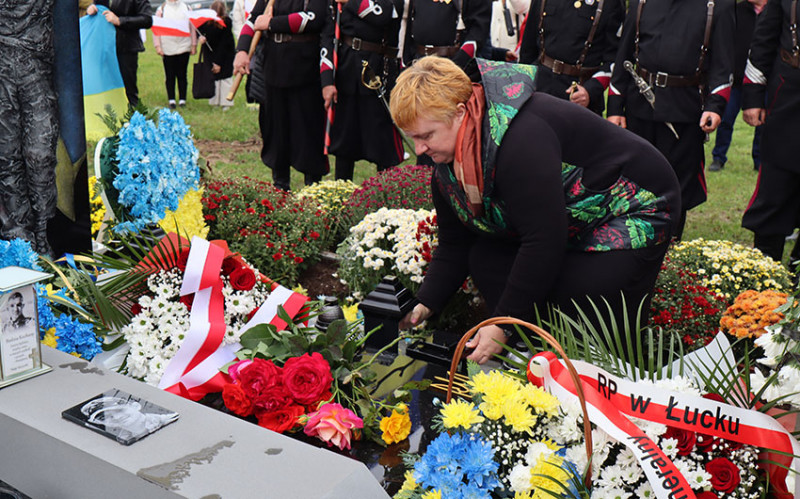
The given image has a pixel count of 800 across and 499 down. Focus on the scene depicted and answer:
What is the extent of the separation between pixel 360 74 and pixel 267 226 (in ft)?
5.60

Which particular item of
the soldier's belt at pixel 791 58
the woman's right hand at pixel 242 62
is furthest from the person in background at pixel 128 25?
the soldier's belt at pixel 791 58

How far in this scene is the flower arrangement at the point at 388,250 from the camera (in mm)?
3562

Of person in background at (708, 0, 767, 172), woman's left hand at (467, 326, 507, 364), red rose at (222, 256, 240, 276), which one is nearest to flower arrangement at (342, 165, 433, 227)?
red rose at (222, 256, 240, 276)

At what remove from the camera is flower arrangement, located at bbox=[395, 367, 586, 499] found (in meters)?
1.56

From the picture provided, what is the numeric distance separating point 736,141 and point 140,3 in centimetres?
693

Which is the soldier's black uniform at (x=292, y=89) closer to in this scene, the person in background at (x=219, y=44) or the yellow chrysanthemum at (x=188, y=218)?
the yellow chrysanthemum at (x=188, y=218)

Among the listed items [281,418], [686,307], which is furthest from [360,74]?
[281,418]

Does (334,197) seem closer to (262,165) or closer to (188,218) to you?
(188,218)

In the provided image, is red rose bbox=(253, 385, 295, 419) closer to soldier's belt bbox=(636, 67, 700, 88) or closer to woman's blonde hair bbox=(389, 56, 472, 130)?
woman's blonde hair bbox=(389, 56, 472, 130)

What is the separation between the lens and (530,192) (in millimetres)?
2373

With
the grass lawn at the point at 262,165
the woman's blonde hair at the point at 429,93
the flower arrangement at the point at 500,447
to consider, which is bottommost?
the grass lawn at the point at 262,165

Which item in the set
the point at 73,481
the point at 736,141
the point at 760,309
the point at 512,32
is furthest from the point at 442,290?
the point at 736,141

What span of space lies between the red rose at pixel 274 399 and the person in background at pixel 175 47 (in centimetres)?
858

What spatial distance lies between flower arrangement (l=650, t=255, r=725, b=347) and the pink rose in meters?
1.59
